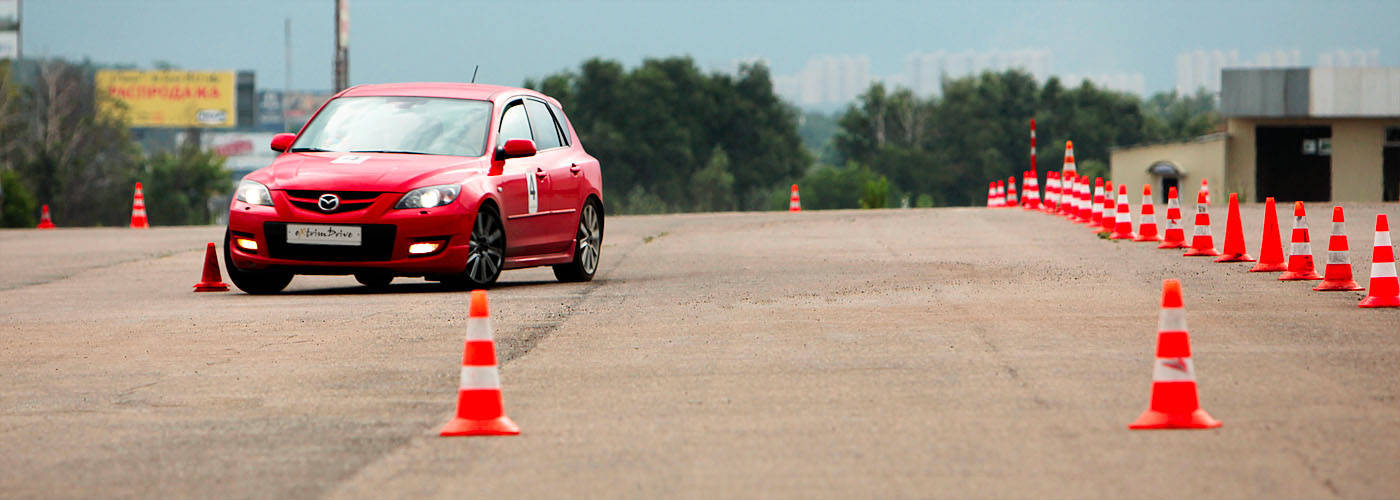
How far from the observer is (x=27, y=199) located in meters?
63.9

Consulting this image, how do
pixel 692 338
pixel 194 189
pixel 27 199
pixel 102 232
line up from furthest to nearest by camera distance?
pixel 194 189 → pixel 27 199 → pixel 102 232 → pixel 692 338

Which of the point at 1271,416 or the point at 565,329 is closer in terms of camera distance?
the point at 1271,416

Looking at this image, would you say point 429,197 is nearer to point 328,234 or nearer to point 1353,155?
point 328,234

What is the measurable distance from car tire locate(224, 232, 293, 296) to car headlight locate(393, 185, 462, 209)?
48.6 inches

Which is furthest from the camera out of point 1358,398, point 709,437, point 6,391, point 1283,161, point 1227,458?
point 1283,161

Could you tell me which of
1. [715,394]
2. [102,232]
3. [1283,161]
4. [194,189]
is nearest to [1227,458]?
[715,394]

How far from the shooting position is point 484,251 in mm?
14141

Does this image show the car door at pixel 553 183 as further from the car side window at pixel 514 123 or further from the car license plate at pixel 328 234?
the car license plate at pixel 328 234

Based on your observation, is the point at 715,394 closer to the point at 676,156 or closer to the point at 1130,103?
the point at 676,156

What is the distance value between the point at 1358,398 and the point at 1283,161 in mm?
49673

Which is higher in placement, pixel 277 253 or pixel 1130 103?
pixel 1130 103

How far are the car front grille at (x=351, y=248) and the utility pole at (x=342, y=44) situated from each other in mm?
31008

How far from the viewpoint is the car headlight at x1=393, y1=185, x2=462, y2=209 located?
13555mm

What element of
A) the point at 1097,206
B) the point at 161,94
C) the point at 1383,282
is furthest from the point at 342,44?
the point at 161,94
